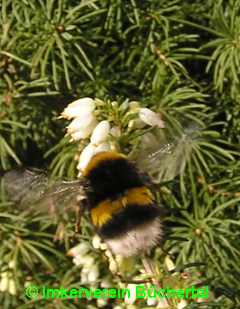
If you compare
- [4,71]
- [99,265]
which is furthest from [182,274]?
[4,71]

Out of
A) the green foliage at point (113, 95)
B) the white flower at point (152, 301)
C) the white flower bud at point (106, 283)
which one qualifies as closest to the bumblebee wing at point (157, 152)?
the white flower at point (152, 301)

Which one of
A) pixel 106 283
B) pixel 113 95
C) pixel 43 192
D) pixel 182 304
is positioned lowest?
pixel 182 304

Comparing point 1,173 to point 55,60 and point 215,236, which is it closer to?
point 55,60

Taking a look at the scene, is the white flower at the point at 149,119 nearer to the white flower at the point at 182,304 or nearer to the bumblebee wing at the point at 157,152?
the bumblebee wing at the point at 157,152

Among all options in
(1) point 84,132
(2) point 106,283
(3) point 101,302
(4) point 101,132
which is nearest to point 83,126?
(1) point 84,132

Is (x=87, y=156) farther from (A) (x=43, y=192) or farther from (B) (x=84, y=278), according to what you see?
(B) (x=84, y=278)

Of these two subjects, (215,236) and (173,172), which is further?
(215,236)
